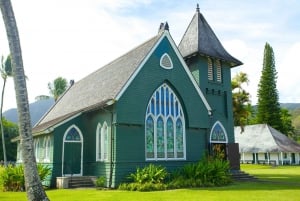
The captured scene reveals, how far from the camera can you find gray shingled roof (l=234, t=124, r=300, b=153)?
5576 centimetres

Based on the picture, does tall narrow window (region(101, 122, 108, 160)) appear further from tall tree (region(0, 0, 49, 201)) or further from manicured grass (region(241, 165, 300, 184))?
manicured grass (region(241, 165, 300, 184))

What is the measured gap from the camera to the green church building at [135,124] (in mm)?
19459

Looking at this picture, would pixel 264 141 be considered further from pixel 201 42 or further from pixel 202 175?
pixel 202 175

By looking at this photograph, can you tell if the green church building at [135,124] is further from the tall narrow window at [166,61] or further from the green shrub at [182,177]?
the green shrub at [182,177]

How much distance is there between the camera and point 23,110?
1059 centimetres

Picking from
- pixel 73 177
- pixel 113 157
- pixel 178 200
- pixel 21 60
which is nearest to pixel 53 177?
pixel 73 177

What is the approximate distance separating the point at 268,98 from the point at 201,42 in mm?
42499

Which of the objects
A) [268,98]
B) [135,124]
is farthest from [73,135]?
[268,98]

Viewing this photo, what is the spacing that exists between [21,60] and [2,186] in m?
12.2

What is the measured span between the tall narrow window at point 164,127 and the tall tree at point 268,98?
48.0 meters

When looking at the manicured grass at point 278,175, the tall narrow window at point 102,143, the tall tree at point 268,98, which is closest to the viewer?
the tall narrow window at point 102,143

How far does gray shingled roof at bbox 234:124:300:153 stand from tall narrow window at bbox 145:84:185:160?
37.7 m

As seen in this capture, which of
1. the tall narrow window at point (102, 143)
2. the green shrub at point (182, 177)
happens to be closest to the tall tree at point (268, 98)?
the green shrub at point (182, 177)

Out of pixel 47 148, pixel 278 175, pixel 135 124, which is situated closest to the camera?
pixel 135 124
